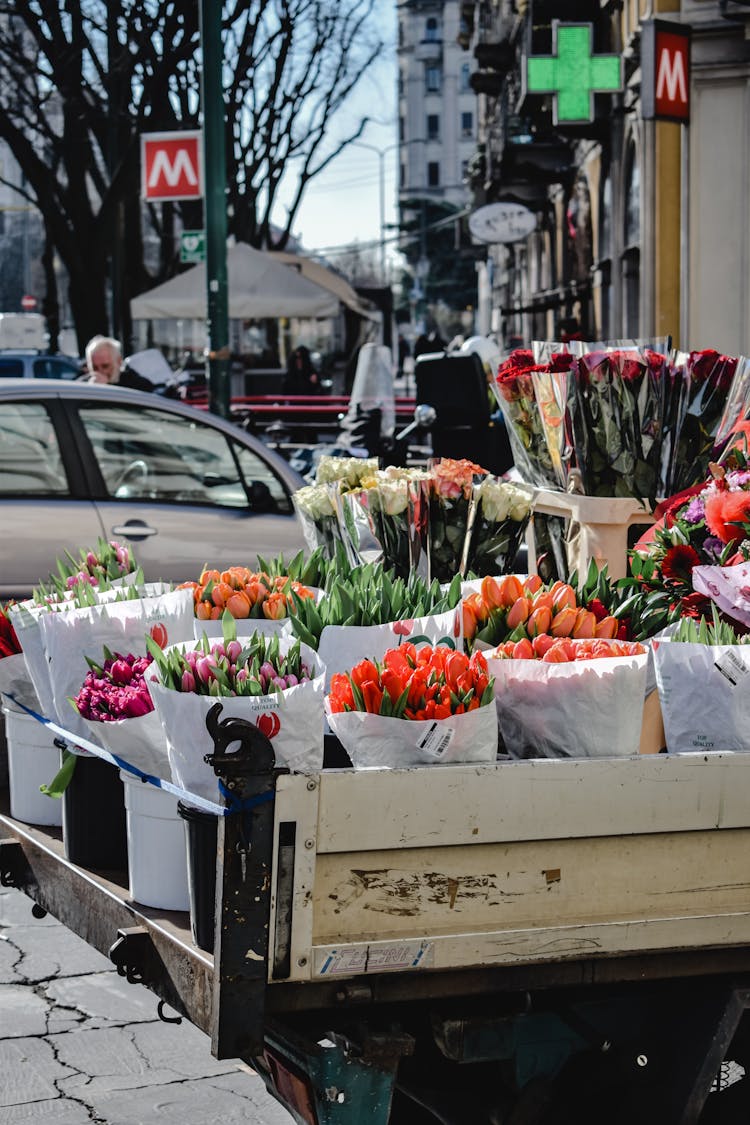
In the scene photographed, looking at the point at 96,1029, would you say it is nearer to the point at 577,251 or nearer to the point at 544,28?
the point at 544,28

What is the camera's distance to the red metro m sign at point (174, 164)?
493 inches

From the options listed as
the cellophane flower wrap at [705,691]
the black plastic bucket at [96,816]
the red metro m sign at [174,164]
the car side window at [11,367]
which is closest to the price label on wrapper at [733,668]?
the cellophane flower wrap at [705,691]

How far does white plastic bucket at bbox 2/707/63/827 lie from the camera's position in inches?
136

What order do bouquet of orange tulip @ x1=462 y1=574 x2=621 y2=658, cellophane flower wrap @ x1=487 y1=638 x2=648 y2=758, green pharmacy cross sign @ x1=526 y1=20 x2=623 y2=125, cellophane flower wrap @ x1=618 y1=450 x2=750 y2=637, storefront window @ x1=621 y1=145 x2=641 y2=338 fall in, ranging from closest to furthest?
cellophane flower wrap @ x1=487 y1=638 x2=648 y2=758 < bouquet of orange tulip @ x1=462 y1=574 x2=621 y2=658 < cellophane flower wrap @ x1=618 y1=450 x2=750 y2=637 < green pharmacy cross sign @ x1=526 y1=20 x2=623 y2=125 < storefront window @ x1=621 y1=145 x2=641 y2=338

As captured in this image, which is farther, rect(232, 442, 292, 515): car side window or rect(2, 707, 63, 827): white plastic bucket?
rect(232, 442, 292, 515): car side window

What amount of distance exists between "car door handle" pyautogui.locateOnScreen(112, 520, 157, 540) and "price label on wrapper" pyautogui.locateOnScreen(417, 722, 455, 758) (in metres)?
5.25

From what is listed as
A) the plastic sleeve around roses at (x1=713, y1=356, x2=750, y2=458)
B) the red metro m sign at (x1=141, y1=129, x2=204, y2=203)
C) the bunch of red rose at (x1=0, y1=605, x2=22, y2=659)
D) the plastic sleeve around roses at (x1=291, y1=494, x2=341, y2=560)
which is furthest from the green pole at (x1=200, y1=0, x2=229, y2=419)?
the bunch of red rose at (x1=0, y1=605, x2=22, y2=659)

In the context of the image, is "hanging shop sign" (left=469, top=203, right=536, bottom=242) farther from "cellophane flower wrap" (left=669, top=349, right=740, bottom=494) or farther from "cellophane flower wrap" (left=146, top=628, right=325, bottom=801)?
"cellophane flower wrap" (left=146, top=628, right=325, bottom=801)

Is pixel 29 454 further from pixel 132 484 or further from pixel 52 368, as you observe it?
pixel 52 368

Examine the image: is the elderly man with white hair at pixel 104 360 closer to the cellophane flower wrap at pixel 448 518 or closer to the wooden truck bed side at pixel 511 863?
the cellophane flower wrap at pixel 448 518

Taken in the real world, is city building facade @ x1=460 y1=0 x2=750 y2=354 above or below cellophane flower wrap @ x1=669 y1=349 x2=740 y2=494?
above

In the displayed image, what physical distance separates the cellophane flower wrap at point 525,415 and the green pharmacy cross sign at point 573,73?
1477cm

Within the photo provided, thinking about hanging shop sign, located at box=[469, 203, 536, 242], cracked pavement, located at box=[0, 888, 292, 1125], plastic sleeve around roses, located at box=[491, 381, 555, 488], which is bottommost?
cracked pavement, located at box=[0, 888, 292, 1125]

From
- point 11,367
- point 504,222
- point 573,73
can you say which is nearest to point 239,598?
point 573,73
